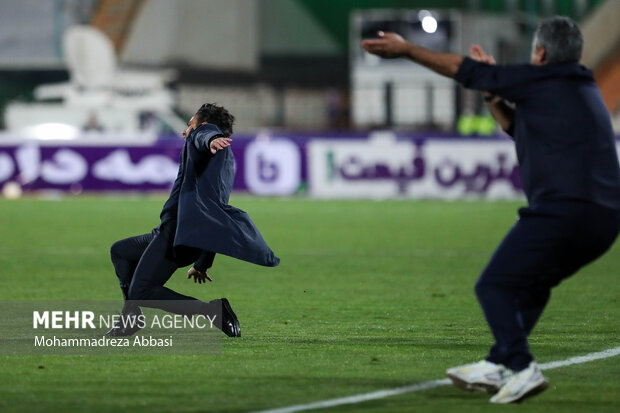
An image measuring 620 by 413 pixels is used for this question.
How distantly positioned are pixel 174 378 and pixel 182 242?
110 cm

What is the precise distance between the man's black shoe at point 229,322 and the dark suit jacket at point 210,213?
1.85ft

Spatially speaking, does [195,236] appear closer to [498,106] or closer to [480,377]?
[480,377]

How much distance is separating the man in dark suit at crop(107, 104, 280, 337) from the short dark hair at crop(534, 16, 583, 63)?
7.24 feet

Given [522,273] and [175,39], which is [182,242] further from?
[175,39]

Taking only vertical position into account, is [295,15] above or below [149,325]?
above

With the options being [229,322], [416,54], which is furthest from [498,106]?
[229,322]

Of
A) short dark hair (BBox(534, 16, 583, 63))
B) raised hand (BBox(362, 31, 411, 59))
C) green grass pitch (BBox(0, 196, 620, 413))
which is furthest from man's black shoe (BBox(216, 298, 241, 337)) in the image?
short dark hair (BBox(534, 16, 583, 63))

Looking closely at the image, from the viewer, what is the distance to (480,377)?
22.2 feet

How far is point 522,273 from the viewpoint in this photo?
6.54 m

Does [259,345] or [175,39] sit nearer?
[259,345]

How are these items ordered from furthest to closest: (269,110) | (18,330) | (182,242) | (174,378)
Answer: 1. (269,110)
2. (18,330)
3. (182,242)
4. (174,378)

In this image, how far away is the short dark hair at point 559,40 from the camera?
6473 millimetres

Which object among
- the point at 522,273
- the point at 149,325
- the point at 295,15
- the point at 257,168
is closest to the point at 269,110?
the point at 295,15

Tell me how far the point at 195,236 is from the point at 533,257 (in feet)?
8.03
